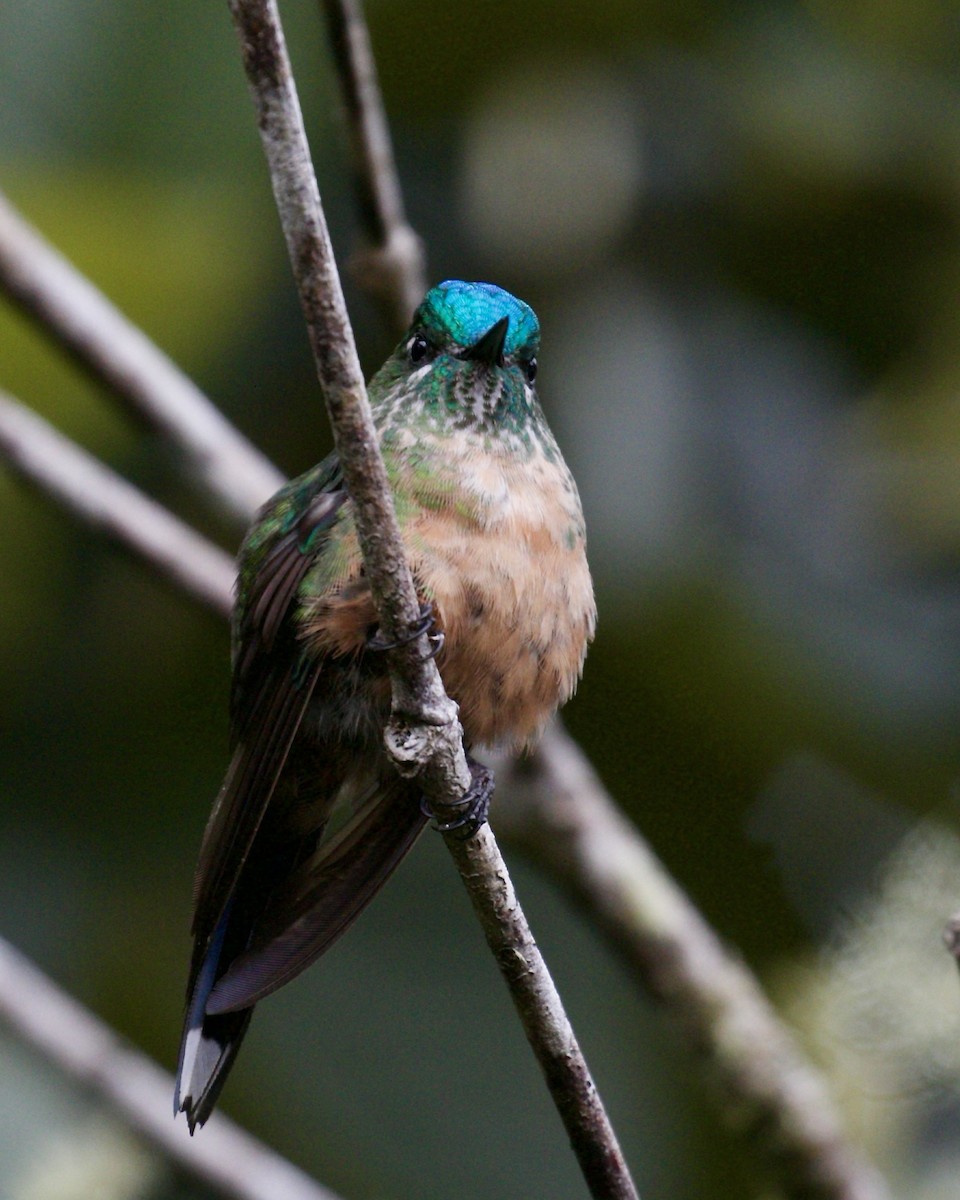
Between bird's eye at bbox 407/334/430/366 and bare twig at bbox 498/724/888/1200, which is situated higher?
bird's eye at bbox 407/334/430/366

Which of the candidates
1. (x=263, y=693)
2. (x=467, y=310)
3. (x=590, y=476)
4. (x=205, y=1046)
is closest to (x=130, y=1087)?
(x=205, y=1046)

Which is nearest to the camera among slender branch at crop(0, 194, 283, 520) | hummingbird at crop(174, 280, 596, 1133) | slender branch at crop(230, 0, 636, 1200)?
slender branch at crop(230, 0, 636, 1200)

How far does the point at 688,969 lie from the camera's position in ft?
12.5

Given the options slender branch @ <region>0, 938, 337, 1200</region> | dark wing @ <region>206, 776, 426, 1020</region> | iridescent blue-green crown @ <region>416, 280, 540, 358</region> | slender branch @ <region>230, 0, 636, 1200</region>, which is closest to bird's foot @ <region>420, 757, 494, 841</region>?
slender branch @ <region>230, 0, 636, 1200</region>

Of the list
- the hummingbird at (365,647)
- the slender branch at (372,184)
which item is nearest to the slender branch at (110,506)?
the hummingbird at (365,647)

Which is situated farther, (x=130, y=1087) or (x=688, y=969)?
(x=688, y=969)

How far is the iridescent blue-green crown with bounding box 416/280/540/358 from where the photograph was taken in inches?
131

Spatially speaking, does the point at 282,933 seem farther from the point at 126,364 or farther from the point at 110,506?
the point at 126,364

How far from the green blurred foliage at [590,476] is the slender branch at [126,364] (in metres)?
0.25

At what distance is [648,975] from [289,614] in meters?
1.43

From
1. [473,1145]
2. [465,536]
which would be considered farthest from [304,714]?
[473,1145]

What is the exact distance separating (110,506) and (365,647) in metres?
1.37

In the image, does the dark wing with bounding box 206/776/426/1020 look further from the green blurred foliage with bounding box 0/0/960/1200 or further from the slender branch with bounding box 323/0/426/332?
the slender branch with bounding box 323/0/426/332

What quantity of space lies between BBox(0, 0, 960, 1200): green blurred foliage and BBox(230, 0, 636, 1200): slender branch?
1.65m
